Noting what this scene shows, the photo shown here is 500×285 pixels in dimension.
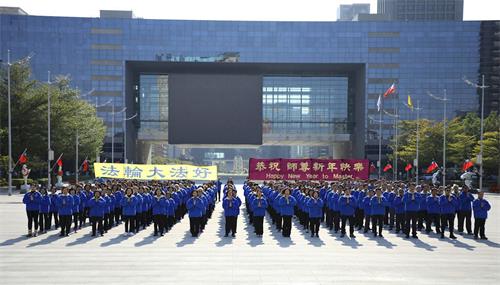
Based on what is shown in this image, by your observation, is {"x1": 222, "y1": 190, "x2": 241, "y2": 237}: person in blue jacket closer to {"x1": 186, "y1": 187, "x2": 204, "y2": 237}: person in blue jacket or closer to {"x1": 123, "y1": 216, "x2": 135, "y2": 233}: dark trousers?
{"x1": 186, "y1": 187, "x2": 204, "y2": 237}: person in blue jacket

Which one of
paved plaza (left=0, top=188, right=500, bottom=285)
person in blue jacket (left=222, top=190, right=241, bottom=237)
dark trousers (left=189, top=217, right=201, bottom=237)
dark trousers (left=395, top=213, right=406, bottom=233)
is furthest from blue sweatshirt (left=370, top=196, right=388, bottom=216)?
dark trousers (left=189, top=217, right=201, bottom=237)

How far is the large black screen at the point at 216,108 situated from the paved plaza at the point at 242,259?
65.7 m

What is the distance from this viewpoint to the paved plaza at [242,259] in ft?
40.1

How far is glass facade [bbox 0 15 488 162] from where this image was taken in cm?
8862

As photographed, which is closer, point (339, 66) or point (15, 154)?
point (15, 154)

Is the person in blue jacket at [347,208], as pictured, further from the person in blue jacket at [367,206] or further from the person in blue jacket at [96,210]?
the person in blue jacket at [96,210]

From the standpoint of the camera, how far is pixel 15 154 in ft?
157

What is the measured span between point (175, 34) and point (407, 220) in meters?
75.7

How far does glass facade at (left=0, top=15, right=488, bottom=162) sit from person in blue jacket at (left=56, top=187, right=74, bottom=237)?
234 feet

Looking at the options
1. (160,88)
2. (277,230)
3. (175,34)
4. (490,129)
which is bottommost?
(277,230)

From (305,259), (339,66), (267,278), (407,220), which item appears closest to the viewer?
(267,278)

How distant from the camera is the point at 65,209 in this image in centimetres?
1889

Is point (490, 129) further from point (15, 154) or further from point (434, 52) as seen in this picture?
point (15, 154)

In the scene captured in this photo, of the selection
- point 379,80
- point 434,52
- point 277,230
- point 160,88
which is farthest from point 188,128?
point 277,230
